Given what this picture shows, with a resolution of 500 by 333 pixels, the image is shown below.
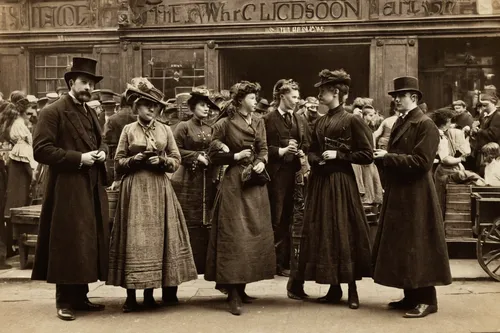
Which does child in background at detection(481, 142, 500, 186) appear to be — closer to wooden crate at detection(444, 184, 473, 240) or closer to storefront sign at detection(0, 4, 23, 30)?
wooden crate at detection(444, 184, 473, 240)

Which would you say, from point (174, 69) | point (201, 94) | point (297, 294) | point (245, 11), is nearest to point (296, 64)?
point (245, 11)

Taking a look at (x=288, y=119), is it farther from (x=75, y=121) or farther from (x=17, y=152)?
(x=17, y=152)

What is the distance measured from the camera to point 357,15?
555 inches

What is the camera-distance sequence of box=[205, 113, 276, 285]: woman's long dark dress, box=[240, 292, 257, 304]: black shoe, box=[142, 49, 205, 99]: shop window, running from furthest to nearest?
1. box=[142, 49, 205, 99]: shop window
2. box=[240, 292, 257, 304]: black shoe
3. box=[205, 113, 276, 285]: woman's long dark dress

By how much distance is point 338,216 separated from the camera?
647 cm

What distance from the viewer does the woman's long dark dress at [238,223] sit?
6363mm

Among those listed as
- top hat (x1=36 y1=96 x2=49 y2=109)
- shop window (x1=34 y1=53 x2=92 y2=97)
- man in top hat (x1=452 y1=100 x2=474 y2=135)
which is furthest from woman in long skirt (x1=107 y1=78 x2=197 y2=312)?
shop window (x1=34 y1=53 x2=92 y2=97)

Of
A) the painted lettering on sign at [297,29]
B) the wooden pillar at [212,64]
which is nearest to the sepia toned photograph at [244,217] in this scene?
the painted lettering on sign at [297,29]

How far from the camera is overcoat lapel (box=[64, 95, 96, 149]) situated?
625 cm

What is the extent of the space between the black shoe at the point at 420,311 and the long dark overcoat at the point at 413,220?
24 cm

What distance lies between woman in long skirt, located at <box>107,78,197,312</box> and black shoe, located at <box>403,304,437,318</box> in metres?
2.03

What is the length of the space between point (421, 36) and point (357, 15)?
1394 mm

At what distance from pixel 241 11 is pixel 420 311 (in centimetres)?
975

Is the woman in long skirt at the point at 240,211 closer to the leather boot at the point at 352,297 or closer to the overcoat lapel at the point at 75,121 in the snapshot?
the leather boot at the point at 352,297
